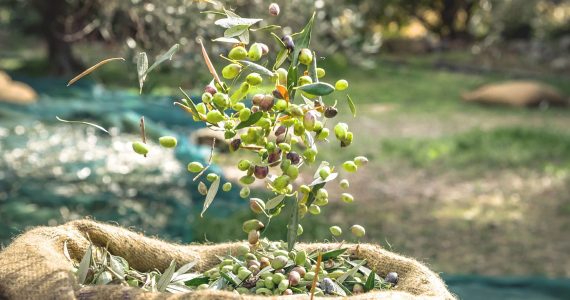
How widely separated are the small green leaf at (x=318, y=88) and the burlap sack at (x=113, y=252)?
0.46 metres

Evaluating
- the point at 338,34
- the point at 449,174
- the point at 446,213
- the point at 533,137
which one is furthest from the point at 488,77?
the point at 338,34

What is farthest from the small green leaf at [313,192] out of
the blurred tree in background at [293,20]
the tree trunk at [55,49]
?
the tree trunk at [55,49]

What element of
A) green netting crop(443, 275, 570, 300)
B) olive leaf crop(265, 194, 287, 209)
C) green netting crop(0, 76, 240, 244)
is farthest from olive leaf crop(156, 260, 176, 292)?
green netting crop(0, 76, 240, 244)

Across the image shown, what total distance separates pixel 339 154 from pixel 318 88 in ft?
31.3

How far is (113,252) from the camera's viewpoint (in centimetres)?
235

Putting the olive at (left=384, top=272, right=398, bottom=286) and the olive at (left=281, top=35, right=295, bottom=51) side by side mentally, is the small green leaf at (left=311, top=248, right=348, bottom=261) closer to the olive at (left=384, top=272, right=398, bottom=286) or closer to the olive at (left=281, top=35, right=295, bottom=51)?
the olive at (left=384, top=272, right=398, bottom=286)

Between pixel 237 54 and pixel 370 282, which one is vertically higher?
pixel 237 54

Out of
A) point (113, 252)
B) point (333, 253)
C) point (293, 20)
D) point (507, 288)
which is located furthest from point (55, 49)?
point (333, 253)

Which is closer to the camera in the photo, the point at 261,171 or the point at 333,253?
the point at 261,171

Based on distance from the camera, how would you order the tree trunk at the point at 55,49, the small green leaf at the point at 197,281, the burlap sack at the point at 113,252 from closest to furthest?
the burlap sack at the point at 113,252 < the small green leaf at the point at 197,281 < the tree trunk at the point at 55,49

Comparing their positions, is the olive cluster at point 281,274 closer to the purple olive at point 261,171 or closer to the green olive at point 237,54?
the purple olive at point 261,171

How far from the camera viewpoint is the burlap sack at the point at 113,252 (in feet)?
6.24

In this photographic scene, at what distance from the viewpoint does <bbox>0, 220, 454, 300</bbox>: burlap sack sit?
190 cm

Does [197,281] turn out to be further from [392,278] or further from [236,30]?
[236,30]
